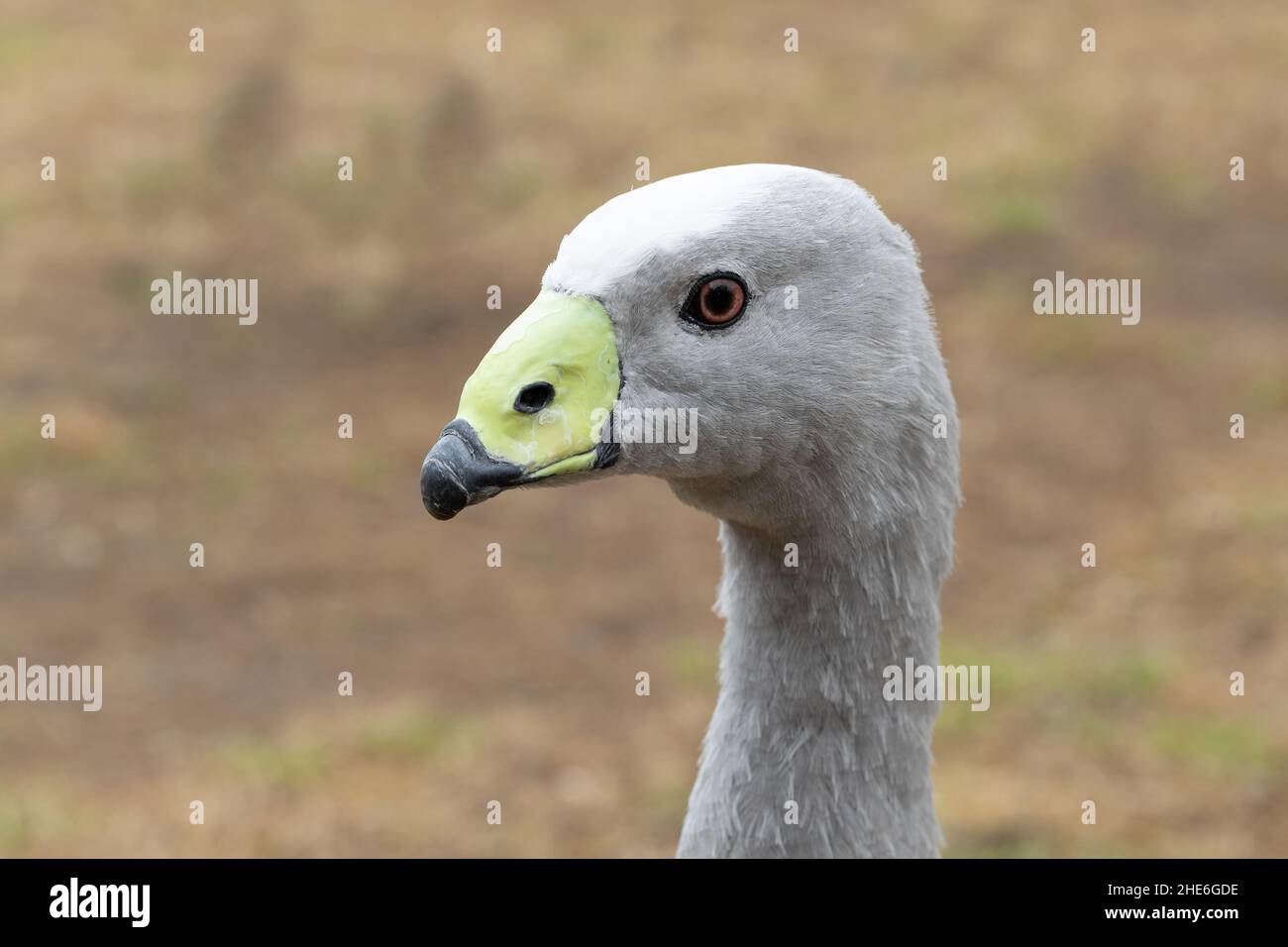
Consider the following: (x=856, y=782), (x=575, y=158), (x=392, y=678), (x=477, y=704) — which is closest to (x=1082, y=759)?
(x=477, y=704)

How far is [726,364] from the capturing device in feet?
11.4

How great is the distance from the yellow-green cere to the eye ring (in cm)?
20

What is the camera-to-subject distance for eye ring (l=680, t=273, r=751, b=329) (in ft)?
11.2

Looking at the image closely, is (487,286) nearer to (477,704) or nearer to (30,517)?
(30,517)

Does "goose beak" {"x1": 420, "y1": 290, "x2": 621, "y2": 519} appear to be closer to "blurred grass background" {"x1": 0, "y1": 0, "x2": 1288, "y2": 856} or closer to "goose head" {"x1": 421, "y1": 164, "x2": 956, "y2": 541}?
"goose head" {"x1": 421, "y1": 164, "x2": 956, "y2": 541}

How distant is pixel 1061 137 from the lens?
15.1m

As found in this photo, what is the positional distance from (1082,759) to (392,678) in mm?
3741

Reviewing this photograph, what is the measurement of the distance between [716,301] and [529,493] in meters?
7.24

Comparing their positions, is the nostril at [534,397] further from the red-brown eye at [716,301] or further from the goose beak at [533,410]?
the red-brown eye at [716,301]

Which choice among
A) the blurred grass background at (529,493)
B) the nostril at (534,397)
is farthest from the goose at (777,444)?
the blurred grass background at (529,493)

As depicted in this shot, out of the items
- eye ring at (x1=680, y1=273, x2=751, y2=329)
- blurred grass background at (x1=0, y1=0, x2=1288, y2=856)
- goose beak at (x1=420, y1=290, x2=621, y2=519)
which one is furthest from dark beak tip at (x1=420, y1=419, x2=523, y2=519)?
blurred grass background at (x1=0, y1=0, x2=1288, y2=856)

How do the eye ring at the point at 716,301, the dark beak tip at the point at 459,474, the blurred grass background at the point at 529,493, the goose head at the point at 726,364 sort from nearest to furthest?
the dark beak tip at the point at 459,474 → the goose head at the point at 726,364 → the eye ring at the point at 716,301 → the blurred grass background at the point at 529,493

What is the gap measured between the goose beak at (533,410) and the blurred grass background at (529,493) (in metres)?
4.35

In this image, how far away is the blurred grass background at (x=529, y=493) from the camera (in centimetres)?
782
